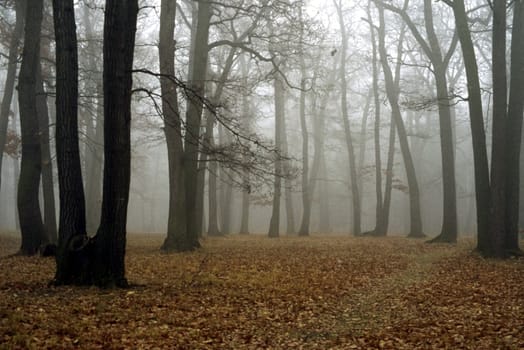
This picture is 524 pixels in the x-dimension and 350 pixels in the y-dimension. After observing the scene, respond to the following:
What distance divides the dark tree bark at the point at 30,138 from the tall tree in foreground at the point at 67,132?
15.5ft

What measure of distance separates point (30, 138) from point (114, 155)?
607 centimetres

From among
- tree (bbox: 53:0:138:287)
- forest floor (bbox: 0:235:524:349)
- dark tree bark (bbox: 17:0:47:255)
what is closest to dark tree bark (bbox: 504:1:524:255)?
forest floor (bbox: 0:235:524:349)

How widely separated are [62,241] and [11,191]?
45770 millimetres

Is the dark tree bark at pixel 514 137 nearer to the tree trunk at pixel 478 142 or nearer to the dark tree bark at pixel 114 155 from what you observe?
the tree trunk at pixel 478 142

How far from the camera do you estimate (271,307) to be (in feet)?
23.9

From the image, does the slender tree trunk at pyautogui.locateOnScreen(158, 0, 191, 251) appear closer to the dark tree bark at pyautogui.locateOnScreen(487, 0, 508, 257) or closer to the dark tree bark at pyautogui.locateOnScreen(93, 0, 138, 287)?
the dark tree bark at pyautogui.locateOnScreen(93, 0, 138, 287)

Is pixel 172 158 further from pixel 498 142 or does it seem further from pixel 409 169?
pixel 409 169

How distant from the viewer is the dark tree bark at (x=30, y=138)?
1241cm

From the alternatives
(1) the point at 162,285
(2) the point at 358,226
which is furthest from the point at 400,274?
(2) the point at 358,226

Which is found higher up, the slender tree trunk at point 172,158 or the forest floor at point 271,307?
the slender tree trunk at point 172,158

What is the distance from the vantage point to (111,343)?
525cm

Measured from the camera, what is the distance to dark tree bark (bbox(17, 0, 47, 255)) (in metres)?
12.4

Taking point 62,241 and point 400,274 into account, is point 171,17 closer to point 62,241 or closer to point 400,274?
point 62,241

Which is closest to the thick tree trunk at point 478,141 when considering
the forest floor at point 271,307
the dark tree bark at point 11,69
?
the forest floor at point 271,307
